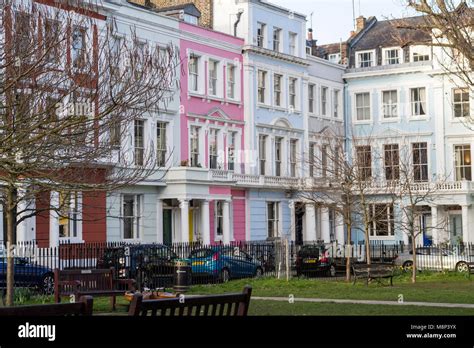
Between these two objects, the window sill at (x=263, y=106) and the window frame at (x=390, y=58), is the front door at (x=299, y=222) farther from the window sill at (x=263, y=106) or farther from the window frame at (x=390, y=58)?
the window frame at (x=390, y=58)

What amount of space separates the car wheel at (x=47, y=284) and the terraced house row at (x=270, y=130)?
26.9 feet

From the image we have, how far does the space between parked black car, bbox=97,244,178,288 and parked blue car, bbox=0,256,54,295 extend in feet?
7.71

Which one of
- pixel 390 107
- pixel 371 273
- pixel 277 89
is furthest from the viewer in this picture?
pixel 390 107

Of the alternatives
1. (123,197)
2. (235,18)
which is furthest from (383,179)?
(123,197)

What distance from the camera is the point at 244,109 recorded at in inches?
2080

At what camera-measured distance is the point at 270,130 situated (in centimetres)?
5459

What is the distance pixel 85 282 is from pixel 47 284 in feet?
17.4

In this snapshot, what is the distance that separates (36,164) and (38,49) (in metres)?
2.30

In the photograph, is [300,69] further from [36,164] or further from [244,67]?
[36,164]

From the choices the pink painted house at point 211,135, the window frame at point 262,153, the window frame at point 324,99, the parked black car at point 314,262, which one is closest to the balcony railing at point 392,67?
the window frame at point 324,99

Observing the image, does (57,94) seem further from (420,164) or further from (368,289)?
(420,164)

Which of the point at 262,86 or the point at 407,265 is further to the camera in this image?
the point at 262,86

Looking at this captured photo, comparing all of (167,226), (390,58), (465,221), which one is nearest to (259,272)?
(167,226)

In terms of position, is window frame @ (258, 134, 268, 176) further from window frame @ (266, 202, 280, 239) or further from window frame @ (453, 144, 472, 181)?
window frame @ (453, 144, 472, 181)
